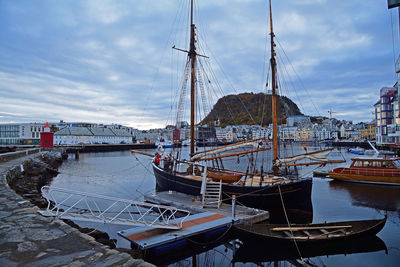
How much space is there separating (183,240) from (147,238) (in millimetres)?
1614

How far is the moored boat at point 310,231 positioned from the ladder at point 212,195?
315 centimetres

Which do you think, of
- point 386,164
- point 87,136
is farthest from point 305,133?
point 386,164

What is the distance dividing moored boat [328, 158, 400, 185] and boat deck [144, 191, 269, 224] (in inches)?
706

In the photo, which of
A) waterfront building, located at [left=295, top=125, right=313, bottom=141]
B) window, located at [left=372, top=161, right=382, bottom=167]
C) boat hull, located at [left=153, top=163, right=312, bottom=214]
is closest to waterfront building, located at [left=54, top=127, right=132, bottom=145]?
boat hull, located at [left=153, top=163, right=312, bottom=214]

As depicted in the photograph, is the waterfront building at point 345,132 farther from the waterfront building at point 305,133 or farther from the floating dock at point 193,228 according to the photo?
the floating dock at point 193,228

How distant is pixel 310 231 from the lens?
10094 mm

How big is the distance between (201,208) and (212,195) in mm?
1318

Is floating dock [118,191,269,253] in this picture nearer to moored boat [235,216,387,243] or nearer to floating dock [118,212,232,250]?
floating dock [118,212,232,250]

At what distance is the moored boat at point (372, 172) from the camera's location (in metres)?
23.2

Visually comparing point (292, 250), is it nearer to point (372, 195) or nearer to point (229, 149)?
point (229, 149)

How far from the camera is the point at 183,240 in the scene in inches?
376

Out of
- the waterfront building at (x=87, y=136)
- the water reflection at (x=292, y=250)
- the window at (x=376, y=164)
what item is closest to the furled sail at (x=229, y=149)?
the water reflection at (x=292, y=250)

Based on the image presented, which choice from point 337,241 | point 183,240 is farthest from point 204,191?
point 337,241

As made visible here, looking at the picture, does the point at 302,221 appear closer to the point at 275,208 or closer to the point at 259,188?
the point at 275,208
